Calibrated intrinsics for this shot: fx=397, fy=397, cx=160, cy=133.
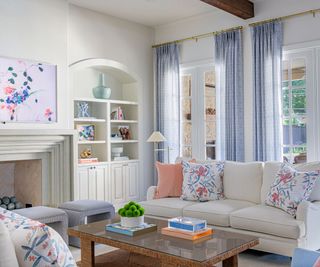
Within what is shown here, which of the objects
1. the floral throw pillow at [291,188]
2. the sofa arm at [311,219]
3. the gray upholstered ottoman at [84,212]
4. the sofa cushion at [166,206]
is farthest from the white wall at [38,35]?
the sofa arm at [311,219]

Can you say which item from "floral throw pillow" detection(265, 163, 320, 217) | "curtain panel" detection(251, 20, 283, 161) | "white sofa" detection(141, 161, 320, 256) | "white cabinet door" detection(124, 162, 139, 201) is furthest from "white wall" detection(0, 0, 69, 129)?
"floral throw pillow" detection(265, 163, 320, 217)

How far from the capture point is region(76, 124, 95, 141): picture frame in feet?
18.9

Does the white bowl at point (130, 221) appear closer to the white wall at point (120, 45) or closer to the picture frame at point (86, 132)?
the picture frame at point (86, 132)

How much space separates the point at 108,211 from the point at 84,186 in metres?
1.18

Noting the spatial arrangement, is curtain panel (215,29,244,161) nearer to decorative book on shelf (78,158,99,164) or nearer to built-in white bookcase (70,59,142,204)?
built-in white bookcase (70,59,142,204)

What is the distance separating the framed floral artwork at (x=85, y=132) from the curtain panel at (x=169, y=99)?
3.78ft

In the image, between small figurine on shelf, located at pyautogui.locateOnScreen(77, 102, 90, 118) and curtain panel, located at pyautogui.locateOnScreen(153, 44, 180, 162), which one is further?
curtain panel, located at pyautogui.locateOnScreen(153, 44, 180, 162)

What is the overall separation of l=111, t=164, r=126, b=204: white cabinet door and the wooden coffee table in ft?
8.52

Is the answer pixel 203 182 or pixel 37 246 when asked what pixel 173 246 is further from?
pixel 203 182

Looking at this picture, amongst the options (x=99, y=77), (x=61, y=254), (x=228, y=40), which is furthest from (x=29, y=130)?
(x=61, y=254)

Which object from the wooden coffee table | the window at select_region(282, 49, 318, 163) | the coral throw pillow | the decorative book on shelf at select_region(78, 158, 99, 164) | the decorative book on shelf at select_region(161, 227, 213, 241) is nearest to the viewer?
the wooden coffee table

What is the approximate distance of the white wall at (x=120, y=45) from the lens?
5590mm

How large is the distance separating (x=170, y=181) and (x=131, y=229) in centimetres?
175

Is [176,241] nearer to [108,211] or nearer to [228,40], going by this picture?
[108,211]
